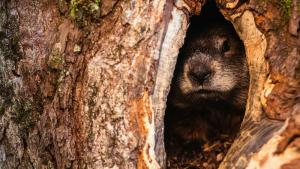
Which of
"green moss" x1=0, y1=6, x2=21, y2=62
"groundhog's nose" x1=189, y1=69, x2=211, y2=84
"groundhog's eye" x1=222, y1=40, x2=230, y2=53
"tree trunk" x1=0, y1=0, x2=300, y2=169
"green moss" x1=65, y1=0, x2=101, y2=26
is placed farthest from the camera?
"groundhog's eye" x1=222, y1=40, x2=230, y2=53

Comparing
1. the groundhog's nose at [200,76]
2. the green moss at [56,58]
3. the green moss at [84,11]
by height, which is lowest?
the groundhog's nose at [200,76]

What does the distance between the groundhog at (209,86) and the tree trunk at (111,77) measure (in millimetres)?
650

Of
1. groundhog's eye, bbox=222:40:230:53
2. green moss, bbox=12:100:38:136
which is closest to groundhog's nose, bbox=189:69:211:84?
groundhog's eye, bbox=222:40:230:53

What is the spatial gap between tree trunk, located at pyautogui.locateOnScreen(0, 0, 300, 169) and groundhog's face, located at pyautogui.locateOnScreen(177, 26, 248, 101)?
622 millimetres

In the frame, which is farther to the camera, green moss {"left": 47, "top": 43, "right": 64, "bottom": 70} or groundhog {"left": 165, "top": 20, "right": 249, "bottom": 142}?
groundhog {"left": 165, "top": 20, "right": 249, "bottom": 142}

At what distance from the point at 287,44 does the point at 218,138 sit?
135cm

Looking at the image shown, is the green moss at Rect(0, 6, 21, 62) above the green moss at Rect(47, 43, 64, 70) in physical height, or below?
above

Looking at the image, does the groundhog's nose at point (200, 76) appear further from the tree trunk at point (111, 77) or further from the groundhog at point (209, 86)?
the tree trunk at point (111, 77)

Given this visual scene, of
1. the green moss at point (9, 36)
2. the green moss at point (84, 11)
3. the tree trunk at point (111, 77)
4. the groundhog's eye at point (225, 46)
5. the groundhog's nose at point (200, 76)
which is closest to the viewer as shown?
the tree trunk at point (111, 77)

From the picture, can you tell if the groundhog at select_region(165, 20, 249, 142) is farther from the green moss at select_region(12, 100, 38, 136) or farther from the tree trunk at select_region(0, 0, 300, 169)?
the green moss at select_region(12, 100, 38, 136)

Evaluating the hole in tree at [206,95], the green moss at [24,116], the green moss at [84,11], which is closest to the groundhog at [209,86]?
the hole in tree at [206,95]

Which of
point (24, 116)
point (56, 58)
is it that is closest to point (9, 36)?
point (56, 58)

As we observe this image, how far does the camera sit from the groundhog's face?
3.49 meters

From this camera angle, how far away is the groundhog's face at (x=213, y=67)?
349 cm
